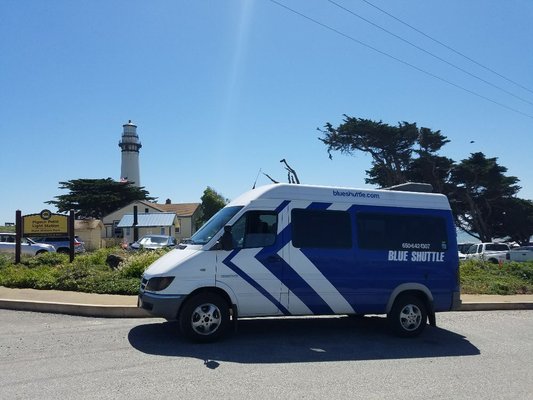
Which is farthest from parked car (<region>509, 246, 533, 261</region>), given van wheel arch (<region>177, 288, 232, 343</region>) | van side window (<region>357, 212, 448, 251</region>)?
van wheel arch (<region>177, 288, 232, 343</region>)

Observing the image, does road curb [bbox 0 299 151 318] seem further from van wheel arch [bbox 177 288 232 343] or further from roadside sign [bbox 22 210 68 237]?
roadside sign [bbox 22 210 68 237]

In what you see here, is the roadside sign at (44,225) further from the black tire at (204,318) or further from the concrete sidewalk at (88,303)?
the black tire at (204,318)

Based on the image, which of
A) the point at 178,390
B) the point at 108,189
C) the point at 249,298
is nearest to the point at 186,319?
the point at 249,298

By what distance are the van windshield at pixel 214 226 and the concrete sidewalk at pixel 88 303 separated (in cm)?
241

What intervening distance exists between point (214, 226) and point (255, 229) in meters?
0.67

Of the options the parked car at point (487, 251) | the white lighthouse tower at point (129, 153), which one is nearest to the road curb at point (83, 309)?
the parked car at point (487, 251)

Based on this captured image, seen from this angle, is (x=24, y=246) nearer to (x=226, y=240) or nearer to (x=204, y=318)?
(x=204, y=318)

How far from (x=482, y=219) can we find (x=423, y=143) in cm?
974

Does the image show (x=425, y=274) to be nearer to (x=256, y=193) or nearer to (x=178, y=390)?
(x=256, y=193)

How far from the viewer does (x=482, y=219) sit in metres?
46.4

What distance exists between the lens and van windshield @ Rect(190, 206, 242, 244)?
7727 mm

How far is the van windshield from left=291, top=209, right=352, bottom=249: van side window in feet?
3.28

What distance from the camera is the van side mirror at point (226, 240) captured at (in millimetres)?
7355

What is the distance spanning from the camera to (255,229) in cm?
779
